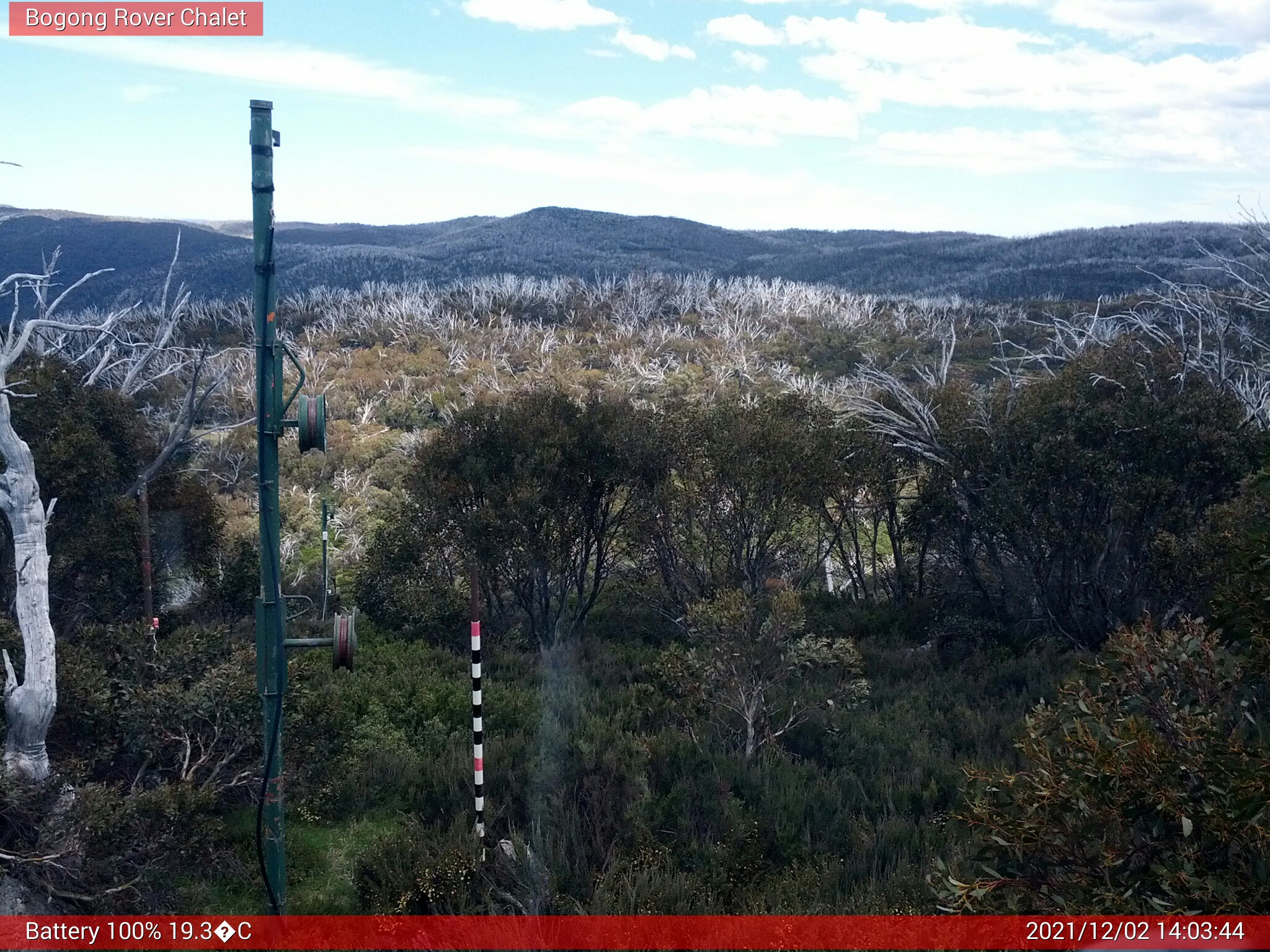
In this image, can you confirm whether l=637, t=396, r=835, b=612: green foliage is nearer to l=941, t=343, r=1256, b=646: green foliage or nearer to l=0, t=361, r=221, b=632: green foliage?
l=941, t=343, r=1256, b=646: green foliage

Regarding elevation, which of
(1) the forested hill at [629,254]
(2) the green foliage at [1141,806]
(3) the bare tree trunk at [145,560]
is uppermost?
(1) the forested hill at [629,254]

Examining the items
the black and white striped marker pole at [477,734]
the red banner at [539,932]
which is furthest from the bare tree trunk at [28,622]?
the black and white striped marker pole at [477,734]

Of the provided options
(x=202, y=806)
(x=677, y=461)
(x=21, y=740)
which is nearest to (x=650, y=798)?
(x=202, y=806)

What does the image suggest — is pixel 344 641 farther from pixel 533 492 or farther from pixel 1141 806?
pixel 533 492

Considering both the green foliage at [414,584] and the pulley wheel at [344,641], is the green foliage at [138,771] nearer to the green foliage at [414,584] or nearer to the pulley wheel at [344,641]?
the pulley wheel at [344,641]

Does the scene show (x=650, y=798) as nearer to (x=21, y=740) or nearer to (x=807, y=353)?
(x=21, y=740)

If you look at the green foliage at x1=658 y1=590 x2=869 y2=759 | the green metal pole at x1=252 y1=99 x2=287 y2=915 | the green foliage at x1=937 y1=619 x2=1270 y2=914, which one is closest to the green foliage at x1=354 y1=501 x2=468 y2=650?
the green foliage at x1=658 y1=590 x2=869 y2=759
